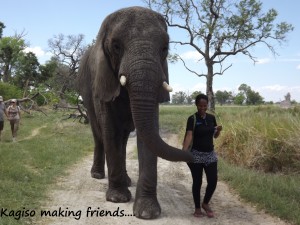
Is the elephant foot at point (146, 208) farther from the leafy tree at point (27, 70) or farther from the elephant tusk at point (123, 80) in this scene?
the leafy tree at point (27, 70)

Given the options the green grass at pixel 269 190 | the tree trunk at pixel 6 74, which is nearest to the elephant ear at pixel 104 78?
the green grass at pixel 269 190

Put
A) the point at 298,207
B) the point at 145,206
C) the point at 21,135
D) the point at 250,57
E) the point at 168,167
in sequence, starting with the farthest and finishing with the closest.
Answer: the point at 250,57
the point at 21,135
the point at 168,167
the point at 298,207
the point at 145,206

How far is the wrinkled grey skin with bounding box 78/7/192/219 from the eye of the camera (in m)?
5.33

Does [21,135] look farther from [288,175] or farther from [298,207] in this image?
[298,207]

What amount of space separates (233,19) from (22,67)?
32.9 metres

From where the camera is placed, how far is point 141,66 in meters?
5.28

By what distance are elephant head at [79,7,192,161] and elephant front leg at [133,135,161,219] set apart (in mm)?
699

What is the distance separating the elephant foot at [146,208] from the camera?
595cm

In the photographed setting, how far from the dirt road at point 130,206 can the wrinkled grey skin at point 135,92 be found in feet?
0.93

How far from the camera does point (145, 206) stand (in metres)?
6.01

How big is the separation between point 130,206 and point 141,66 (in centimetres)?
247

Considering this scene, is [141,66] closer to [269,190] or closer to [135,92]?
[135,92]

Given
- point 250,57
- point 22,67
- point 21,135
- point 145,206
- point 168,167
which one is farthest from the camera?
point 22,67

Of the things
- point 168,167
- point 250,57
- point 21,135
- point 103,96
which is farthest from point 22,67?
point 103,96
